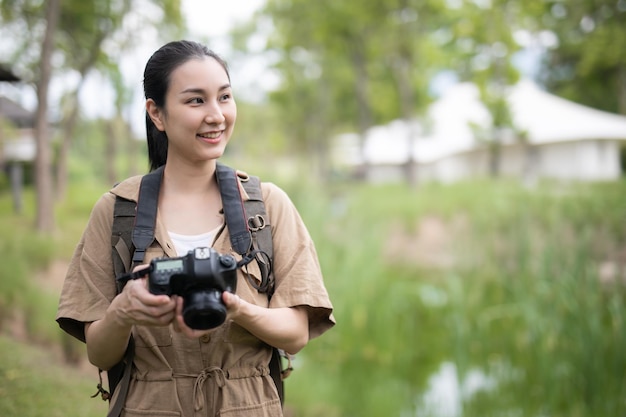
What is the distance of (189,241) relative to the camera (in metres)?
1.21

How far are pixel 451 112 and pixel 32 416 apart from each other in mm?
22594

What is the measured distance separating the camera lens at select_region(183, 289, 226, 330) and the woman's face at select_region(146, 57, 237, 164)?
0.34m

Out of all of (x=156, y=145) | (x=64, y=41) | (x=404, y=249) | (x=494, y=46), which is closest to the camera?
(x=156, y=145)

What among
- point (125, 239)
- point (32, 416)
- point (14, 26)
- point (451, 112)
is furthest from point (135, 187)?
point (451, 112)

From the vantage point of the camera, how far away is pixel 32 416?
6.18 ft

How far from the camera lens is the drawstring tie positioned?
1146 mm

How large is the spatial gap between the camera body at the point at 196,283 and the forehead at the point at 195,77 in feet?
1.22

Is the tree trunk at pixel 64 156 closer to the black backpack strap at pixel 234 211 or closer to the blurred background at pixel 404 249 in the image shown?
the blurred background at pixel 404 249

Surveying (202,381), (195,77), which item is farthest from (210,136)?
(202,381)

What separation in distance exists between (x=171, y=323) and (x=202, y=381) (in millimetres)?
132

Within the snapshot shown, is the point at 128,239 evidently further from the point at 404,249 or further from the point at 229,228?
the point at 404,249

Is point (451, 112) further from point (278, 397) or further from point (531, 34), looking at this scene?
point (278, 397)

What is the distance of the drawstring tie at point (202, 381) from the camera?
45.1 inches

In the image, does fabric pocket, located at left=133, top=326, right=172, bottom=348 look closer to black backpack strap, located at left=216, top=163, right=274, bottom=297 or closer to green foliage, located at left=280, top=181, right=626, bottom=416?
black backpack strap, located at left=216, top=163, right=274, bottom=297
